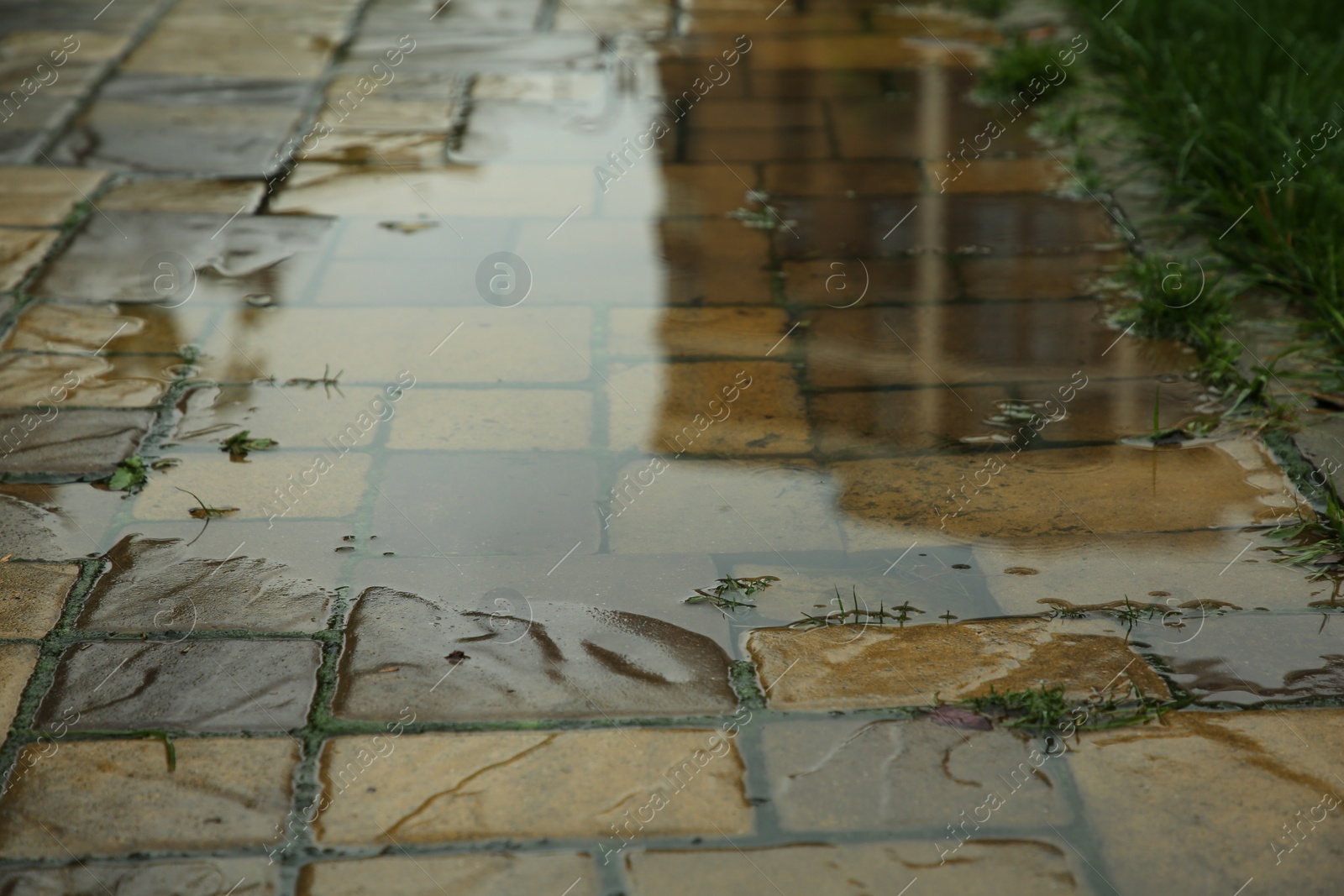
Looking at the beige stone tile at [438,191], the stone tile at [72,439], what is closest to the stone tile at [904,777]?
the stone tile at [72,439]

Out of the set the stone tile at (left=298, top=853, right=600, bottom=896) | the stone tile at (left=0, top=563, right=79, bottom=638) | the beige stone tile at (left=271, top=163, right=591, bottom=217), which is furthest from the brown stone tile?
the stone tile at (left=0, top=563, right=79, bottom=638)

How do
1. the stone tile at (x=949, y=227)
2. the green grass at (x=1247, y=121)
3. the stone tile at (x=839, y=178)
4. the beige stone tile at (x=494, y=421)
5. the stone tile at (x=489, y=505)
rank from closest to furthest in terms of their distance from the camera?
the stone tile at (x=489, y=505)
the beige stone tile at (x=494, y=421)
the green grass at (x=1247, y=121)
the stone tile at (x=949, y=227)
the stone tile at (x=839, y=178)

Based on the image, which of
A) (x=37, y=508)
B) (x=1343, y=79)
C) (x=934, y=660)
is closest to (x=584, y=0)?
(x=1343, y=79)

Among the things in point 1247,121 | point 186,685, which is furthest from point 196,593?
point 1247,121

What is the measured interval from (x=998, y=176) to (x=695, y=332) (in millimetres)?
1327

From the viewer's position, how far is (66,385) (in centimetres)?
251

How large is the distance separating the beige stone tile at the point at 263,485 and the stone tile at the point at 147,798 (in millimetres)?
565

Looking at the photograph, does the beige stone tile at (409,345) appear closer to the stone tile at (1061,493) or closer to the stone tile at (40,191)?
the stone tile at (1061,493)

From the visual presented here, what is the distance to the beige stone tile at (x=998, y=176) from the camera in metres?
3.50

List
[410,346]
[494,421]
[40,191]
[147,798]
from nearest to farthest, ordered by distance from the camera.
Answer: [147,798]
[494,421]
[410,346]
[40,191]

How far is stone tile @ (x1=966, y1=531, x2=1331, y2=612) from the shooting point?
1.93 m

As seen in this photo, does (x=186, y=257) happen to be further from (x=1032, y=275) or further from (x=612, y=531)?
(x=1032, y=275)

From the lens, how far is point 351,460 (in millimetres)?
2301

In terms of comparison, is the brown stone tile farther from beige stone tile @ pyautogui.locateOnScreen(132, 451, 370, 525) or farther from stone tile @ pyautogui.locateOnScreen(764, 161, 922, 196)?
beige stone tile @ pyautogui.locateOnScreen(132, 451, 370, 525)
